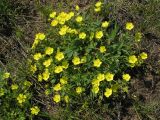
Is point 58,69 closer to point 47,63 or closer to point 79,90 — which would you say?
point 47,63

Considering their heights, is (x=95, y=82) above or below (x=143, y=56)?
below

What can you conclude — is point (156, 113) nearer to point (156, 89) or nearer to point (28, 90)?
point (156, 89)

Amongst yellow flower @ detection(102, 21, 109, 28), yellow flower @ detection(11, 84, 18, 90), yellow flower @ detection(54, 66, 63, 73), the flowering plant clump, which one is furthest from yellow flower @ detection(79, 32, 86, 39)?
yellow flower @ detection(11, 84, 18, 90)

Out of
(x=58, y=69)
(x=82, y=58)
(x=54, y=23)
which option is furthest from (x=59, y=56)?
(x=54, y=23)

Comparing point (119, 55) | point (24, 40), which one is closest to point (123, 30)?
point (119, 55)

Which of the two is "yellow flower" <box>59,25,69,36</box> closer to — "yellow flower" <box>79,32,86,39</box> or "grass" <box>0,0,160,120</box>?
"yellow flower" <box>79,32,86,39</box>
